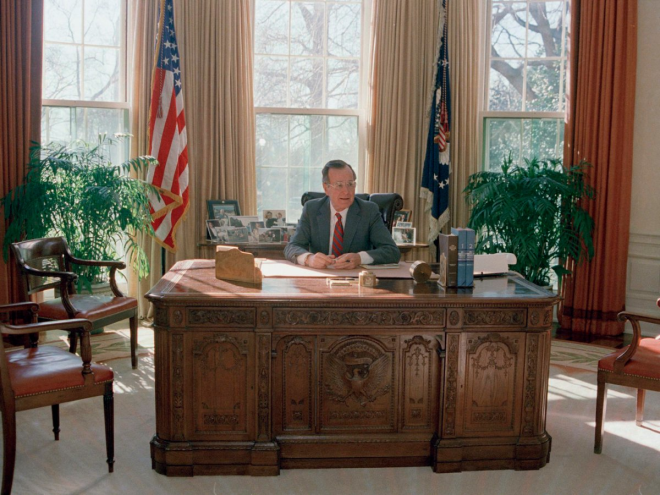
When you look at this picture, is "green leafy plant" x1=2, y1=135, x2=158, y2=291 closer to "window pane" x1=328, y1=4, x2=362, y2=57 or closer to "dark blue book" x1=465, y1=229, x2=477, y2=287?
"window pane" x1=328, y1=4, x2=362, y2=57

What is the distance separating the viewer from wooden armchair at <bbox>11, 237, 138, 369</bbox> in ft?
13.7

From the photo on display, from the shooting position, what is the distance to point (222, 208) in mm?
5980

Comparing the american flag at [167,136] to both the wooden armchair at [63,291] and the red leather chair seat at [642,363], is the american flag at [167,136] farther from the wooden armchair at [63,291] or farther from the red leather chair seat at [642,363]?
the red leather chair seat at [642,363]

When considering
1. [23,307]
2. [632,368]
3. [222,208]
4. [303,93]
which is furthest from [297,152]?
[632,368]

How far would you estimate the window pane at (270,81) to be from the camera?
20.7ft

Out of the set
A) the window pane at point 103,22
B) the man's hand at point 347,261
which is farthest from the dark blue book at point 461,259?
the window pane at point 103,22

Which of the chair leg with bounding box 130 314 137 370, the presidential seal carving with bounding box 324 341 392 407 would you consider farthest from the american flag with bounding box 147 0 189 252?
the presidential seal carving with bounding box 324 341 392 407

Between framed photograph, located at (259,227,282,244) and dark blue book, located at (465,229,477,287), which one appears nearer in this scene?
dark blue book, located at (465,229,477,287)

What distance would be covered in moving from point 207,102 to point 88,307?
91.5 inches

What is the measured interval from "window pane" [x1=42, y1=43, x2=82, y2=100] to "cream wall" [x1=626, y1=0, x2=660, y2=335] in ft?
15.8

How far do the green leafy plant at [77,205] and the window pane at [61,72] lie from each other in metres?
0.80

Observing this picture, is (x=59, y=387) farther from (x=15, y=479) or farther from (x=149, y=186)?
(x=149, y=186)

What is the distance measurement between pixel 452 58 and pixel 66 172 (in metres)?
3.40

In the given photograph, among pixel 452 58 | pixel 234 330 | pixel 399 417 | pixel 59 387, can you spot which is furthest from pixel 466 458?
pixel 452 58
